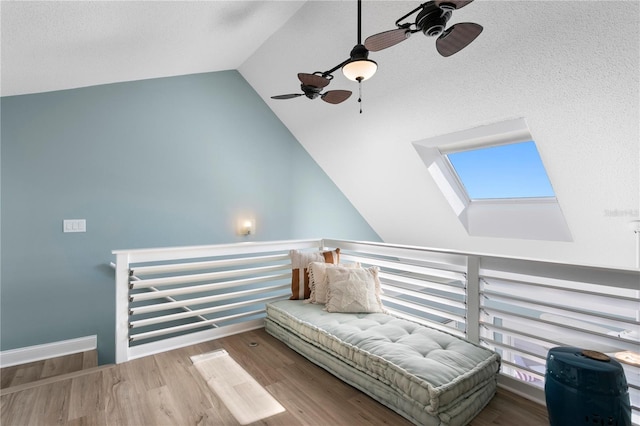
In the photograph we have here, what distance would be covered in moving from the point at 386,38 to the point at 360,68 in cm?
29

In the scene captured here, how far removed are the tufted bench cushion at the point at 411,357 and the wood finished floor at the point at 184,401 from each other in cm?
14

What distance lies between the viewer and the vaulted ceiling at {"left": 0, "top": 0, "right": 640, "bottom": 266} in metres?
1.96

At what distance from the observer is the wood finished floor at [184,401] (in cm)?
177

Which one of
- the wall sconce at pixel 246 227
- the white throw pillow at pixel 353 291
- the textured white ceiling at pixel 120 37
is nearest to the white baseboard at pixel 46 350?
the wall sconce at pixel 246 227

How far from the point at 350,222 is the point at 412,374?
335 cm

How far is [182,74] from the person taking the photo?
11.9 ft

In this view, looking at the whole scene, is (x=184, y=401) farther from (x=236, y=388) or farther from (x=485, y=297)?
(x=485, y=297)

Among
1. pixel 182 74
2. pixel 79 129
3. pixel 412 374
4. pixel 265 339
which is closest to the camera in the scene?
pixel 412 374

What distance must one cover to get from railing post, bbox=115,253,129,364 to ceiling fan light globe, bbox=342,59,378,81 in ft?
6.84

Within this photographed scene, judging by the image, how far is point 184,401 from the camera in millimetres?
1932

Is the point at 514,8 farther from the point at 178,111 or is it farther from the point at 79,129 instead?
the point at 79,129

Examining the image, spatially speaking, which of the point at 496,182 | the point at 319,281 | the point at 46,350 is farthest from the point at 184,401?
the point at 496,182

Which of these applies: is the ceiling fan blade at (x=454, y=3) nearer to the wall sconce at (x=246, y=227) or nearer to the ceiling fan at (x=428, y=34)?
the ceiling fan at (x=428, y=34)

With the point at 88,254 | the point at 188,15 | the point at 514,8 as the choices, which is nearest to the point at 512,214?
the point at 514,8
